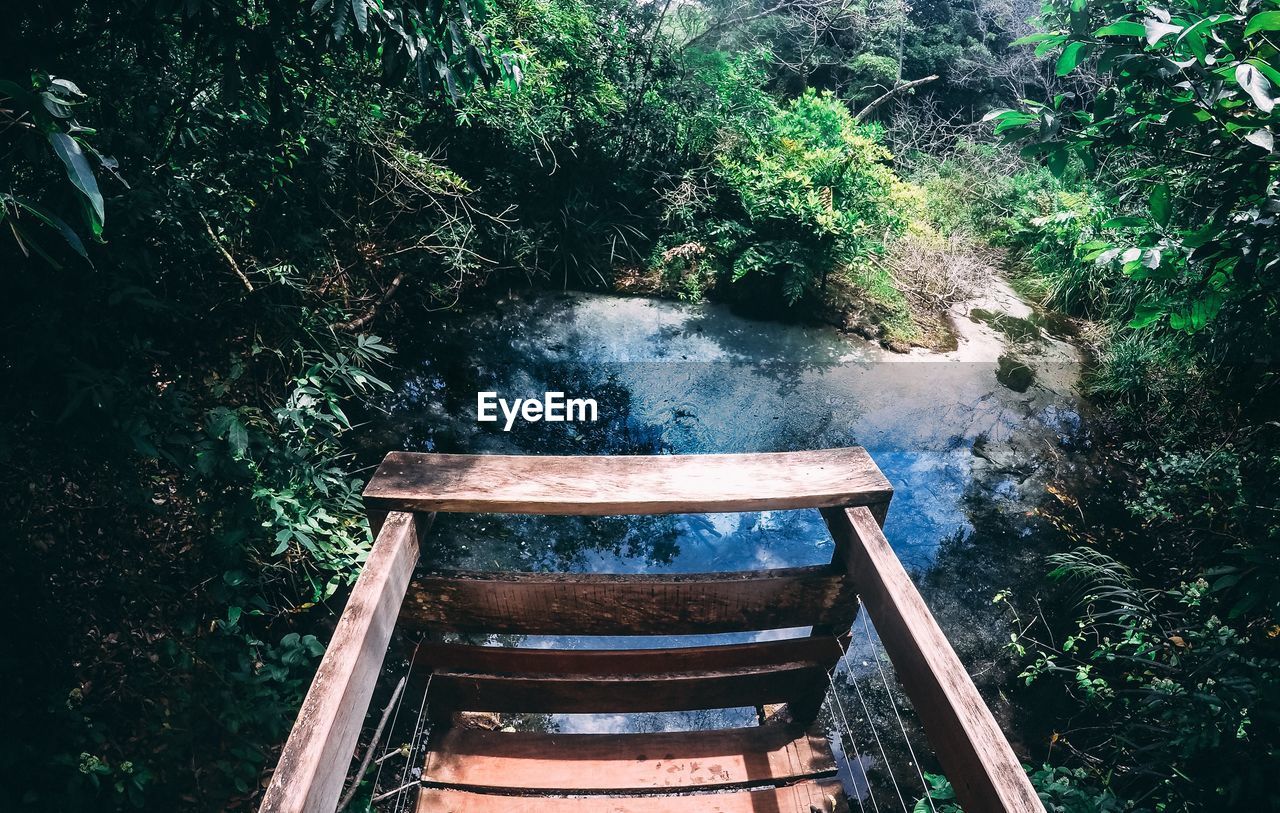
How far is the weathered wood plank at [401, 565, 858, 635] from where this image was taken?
1.73 m

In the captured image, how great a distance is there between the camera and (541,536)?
3.87 metres

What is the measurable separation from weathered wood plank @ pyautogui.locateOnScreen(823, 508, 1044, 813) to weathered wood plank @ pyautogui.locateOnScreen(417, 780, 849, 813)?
0.84 meters

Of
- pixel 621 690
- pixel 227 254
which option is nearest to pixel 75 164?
pixel 621 690

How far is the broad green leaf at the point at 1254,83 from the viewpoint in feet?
3.79

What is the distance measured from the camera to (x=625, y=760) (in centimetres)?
206

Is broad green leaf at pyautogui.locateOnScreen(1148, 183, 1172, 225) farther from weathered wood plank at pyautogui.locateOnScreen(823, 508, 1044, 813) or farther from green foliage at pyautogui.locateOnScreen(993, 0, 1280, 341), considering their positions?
weathered wood plank at pyautogui.locateOnScreen(823, 508, 1044, 813)

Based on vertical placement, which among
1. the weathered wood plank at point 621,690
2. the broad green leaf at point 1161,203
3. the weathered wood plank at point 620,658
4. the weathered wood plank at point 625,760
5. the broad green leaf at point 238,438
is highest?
the broad green leaf at point 238,438

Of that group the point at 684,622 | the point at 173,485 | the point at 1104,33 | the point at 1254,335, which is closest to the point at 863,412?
the point at 1254,335

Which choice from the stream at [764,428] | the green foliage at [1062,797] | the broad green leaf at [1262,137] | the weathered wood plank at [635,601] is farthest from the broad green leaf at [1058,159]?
the stream at [764,428]

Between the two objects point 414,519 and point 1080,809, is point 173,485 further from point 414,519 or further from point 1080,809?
point 1080,809

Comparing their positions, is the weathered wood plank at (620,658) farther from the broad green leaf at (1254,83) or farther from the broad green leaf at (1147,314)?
the broad green leaf at (1254,83)

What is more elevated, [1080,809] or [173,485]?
[173,485]

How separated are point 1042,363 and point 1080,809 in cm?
409

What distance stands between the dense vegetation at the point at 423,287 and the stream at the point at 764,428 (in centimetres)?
30
